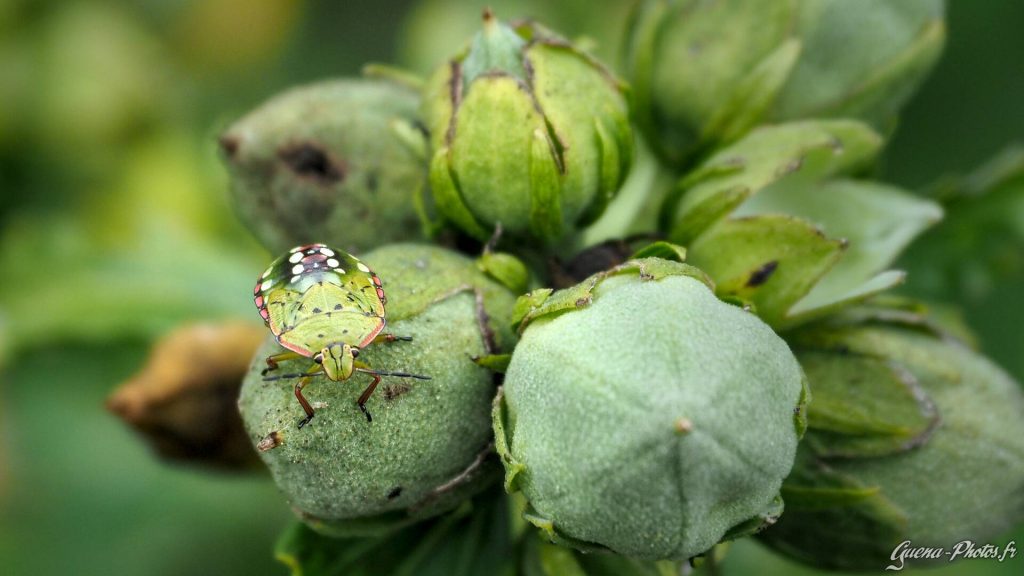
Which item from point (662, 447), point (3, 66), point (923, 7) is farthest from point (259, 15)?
point (662, 447)

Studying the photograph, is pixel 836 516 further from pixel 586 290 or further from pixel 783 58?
pixel 783 58

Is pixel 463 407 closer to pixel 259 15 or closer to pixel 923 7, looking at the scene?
pixel 923 7

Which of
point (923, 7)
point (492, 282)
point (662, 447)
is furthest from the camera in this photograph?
point (923, 7)

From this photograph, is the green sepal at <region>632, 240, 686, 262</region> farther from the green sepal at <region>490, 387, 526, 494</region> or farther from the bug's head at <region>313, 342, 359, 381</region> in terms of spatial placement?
the bug's head at <region>313, 342, 359, 381</region>

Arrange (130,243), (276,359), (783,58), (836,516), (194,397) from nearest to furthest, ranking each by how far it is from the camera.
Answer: (276,359) → (836,516) → (783,58) → (194,397) → (130,243)

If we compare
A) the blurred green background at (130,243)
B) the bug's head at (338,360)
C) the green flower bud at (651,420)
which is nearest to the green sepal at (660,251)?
the green flower bud at (651,420)

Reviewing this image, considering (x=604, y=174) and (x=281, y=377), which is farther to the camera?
(x=604, y=174)

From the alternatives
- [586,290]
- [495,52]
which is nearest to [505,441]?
[586,290]

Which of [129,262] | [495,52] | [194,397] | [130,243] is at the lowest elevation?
[130,243]

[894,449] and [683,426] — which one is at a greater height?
[683,426]
